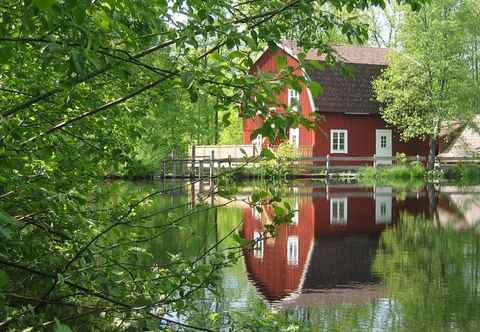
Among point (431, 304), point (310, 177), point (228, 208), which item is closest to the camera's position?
point (431, 304)

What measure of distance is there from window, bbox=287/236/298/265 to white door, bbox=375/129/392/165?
29.8 meters

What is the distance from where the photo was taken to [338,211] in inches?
814

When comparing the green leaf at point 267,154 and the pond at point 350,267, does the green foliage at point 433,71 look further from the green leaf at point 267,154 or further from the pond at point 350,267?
the green leaf at point 267,154

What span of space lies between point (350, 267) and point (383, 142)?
3343cm

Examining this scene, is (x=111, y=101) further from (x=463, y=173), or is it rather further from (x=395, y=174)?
(x=463, y=173)

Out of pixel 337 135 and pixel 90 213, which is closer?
pixel 90 213

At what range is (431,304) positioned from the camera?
8.44 m

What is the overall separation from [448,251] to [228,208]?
10.7 meters

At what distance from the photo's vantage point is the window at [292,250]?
465 inches

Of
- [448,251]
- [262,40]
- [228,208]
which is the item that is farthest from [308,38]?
[228,208]

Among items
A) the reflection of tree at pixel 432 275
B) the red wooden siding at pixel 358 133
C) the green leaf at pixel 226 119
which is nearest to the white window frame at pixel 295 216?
the green leaf at pixel 226 119

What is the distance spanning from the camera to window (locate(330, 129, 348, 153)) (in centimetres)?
4266

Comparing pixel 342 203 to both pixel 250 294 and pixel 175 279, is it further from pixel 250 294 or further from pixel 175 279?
pixel 175 279

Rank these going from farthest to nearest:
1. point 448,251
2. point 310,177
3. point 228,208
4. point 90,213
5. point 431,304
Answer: point 310,177
point 228,208
point 448,251
point 431,304
point 90,213
